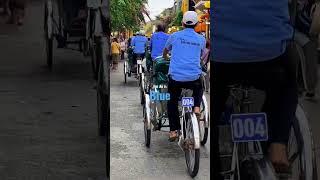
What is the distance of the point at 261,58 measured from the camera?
1.80 metres

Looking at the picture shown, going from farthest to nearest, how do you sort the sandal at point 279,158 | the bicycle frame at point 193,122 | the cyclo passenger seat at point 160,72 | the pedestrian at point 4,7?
the cyclo passenger seat at point 160,72 → the bicycle frame at point 193,122 → the sandal at point 279,158 → the pedestrian at point 4,7

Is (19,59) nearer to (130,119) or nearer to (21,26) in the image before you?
(21,26)

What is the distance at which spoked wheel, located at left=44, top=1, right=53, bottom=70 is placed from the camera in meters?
1.79

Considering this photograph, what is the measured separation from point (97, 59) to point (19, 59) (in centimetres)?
27

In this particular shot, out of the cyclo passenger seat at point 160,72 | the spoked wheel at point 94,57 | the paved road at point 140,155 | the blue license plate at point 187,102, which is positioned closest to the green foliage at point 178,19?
the paved road at point 140,155

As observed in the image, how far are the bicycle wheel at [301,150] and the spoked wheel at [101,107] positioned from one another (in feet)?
Result: 2.22

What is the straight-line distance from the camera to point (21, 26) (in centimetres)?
179

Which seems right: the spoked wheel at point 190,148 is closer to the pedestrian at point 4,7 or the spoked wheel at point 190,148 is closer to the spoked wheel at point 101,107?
the spoked wheel at point 101,107

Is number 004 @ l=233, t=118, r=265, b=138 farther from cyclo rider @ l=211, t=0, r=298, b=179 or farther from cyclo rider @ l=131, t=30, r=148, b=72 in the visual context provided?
cyclo rider @ l=131, t=30, r=148, b=72

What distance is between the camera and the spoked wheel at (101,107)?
1.83m

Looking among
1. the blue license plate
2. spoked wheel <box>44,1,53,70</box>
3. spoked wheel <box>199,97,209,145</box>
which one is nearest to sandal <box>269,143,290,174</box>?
spoked wheel <box>44,1,53,70</box>

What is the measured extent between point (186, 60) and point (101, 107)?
338cm

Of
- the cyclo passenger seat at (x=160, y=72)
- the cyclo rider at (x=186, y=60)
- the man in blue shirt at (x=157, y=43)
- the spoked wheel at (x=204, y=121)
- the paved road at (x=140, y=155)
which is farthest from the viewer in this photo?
the man in blue shirt at (x=157, y=43)

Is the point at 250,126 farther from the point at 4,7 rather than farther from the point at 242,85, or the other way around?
the point at 4,7
